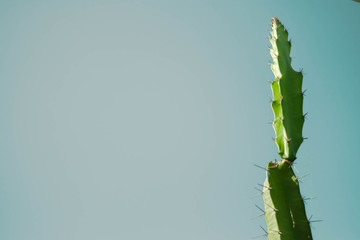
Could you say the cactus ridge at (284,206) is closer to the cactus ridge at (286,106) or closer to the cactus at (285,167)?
the cactus at (285,167)

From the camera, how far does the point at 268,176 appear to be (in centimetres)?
164

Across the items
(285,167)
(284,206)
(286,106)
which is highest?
(286,106)

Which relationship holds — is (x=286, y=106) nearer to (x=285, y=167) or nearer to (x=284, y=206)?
(x=285, y=167)

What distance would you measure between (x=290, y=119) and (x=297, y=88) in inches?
8.6

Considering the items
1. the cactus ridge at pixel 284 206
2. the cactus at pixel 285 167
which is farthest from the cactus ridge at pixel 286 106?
the cactus ridge at pixel 284 206

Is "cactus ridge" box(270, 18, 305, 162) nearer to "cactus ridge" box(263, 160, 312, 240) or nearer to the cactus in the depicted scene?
the cactus

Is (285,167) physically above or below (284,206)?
above

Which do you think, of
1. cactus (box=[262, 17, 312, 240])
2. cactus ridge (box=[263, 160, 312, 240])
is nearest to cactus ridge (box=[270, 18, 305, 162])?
cactus (box=[262, 17, 312, 240])

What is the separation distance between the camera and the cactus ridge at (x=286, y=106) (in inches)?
66.1

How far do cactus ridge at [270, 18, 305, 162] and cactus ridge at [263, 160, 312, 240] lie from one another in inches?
4.1

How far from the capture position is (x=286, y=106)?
5.69ft

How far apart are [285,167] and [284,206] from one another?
21 centimetres

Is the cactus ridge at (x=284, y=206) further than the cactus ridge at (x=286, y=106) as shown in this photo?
No

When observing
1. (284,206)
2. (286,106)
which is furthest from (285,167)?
(286,106)
